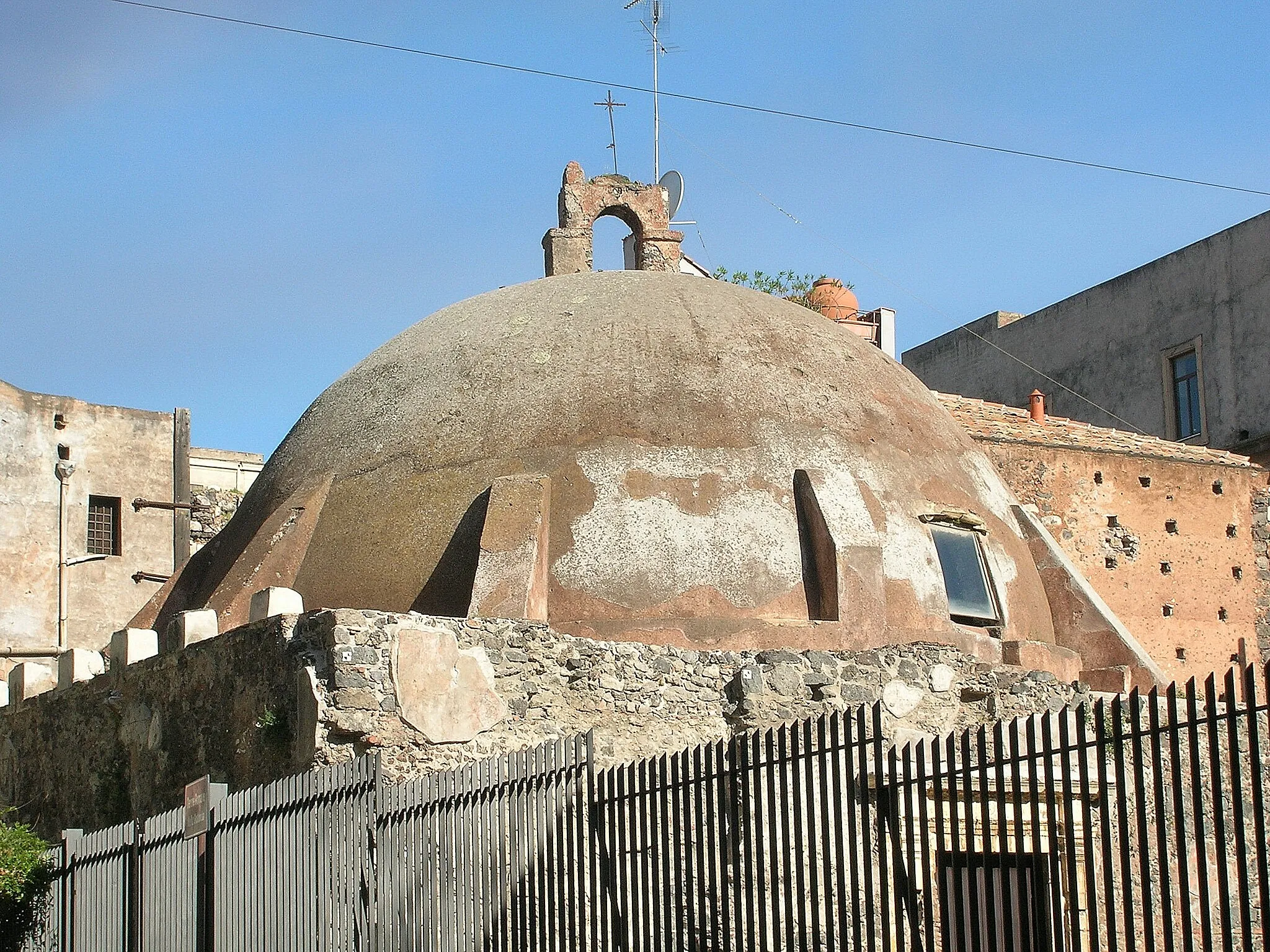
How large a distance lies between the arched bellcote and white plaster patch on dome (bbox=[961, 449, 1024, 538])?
3.71 meters

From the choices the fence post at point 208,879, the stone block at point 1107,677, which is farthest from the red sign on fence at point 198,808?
the stone block at point 1107,677

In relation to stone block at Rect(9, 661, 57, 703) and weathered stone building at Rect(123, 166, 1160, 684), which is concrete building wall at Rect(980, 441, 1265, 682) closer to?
weathered stone building at Rect(123, 166, 1160, 684)

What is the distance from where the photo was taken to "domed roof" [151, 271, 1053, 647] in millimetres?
12164

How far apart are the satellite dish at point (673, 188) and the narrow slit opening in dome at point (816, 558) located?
8.22m

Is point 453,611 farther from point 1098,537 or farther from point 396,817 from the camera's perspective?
point 1098,537

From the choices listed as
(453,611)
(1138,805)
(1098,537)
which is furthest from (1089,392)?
(1138,805)

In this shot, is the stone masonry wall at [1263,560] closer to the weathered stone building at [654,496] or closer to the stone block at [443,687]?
the weathered stone building at [654,496]

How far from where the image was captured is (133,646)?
12.5 m

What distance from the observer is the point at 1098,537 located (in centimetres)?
2002

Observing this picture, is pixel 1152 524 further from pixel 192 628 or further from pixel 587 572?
pixel 192 628

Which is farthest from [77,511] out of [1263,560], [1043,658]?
[1043,658]

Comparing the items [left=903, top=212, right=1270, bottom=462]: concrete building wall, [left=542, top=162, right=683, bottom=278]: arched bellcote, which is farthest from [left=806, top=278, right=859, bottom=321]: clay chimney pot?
[left=542, top=162, right=683, bottom=278]: arched bellcote

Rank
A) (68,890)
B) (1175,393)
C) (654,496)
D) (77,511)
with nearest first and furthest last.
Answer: (68,890)
(654,496)
(77,511)
(1175,393)

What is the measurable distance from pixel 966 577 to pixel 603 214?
566 centimetres
